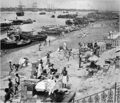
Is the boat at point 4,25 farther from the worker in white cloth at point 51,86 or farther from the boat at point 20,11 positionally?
the worker in white cloth at point 51,86

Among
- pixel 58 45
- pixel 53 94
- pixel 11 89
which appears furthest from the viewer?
pixel 58 45

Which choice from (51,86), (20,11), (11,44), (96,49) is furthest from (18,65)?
(96,49)

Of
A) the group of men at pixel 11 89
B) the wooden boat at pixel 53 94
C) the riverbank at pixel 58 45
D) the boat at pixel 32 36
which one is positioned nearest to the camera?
the wooden boat at pixel 53 94

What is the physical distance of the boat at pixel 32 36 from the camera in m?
4.58

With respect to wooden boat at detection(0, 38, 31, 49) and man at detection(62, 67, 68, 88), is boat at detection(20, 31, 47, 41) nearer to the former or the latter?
wooden boat at detection(0, 38, 31, 49)

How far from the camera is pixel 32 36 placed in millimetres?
4594

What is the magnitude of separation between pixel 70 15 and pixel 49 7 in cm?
43

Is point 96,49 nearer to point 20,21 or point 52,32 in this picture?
point 52,32

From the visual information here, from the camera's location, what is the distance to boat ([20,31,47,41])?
458 cm

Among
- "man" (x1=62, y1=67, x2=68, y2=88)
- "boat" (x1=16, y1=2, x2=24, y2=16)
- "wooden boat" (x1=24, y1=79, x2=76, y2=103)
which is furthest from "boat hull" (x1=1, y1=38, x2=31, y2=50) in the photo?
"man" (x1=62, y1=67, x2=68, y2=88)

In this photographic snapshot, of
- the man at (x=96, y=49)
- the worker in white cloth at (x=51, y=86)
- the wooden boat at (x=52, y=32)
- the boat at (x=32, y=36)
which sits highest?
the wooden boat at (x=52, y=32)

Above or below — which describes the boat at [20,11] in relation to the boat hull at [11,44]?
above

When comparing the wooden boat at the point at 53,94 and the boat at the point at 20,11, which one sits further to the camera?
the boat at the point at 20,11

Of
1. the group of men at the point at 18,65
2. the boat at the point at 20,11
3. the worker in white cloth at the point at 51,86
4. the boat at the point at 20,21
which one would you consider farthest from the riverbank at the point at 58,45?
the boat at the point at 20,11
